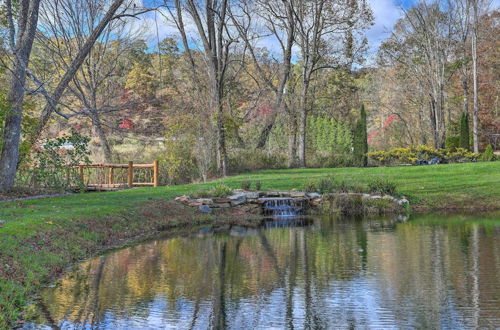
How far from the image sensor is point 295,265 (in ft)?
27.8

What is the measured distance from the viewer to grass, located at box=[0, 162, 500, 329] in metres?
7.12

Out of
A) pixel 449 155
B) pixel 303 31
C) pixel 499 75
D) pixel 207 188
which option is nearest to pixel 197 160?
pixel 207 188

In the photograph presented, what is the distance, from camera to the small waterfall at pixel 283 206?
16.5 metres

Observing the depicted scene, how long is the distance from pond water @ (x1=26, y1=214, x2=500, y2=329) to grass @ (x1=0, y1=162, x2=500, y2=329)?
387 mm

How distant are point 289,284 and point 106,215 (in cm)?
605

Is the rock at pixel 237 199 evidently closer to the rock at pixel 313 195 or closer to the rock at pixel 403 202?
the rock at pixel 313 195

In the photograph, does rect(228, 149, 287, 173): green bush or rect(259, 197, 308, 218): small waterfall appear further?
rect(228, 149, 287, 173): green bush

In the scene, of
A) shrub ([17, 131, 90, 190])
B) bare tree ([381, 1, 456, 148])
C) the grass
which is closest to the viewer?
the grass

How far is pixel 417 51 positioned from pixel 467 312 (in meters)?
32.5

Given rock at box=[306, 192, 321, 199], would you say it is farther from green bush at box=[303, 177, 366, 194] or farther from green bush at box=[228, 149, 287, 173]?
green bush at box=[228, 149, 287, 173]

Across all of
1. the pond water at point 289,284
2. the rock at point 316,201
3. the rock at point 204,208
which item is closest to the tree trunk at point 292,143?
the rock at point 316,201

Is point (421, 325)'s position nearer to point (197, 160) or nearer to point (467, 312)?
point (467, 312)

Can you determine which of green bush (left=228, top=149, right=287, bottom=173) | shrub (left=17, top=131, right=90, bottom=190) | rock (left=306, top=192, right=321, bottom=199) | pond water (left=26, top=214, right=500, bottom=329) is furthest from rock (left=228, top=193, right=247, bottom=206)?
green bush (left=228, top=149, right=287, bottom=173)

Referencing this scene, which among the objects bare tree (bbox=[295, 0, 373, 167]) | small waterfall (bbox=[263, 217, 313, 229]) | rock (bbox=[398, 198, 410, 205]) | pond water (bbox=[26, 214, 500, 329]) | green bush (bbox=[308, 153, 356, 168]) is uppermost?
bare tree (bbox=[295, 0, 373, 167])
